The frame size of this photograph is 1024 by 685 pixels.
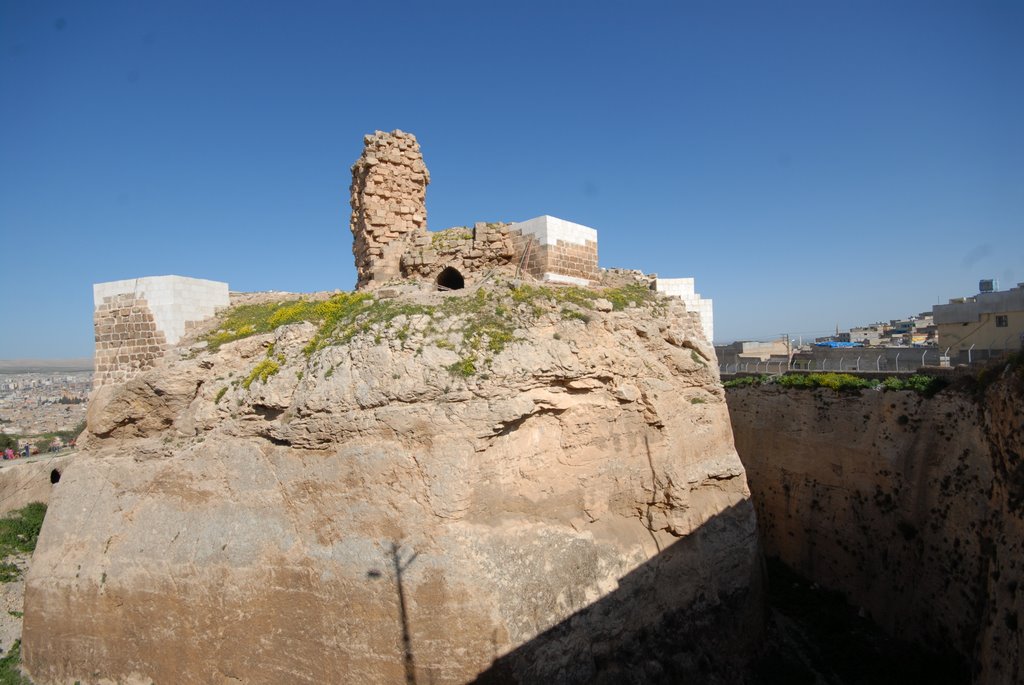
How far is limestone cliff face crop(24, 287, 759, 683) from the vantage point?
25.8ft

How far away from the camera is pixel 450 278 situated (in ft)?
40.8

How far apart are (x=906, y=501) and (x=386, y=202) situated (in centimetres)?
1465

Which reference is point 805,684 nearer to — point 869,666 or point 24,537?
point 869,666

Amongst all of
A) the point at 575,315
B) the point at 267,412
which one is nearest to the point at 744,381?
the point at 575,315

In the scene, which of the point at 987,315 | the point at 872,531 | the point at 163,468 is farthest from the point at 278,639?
the point at 987,315

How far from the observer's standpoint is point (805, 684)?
10.4 meters

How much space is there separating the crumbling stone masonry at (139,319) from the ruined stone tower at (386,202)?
3.64 m

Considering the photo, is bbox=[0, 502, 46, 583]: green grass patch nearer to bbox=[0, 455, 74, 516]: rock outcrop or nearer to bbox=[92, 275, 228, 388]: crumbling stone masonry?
bbox=[0, 455, 74, 516]: rock outcrop

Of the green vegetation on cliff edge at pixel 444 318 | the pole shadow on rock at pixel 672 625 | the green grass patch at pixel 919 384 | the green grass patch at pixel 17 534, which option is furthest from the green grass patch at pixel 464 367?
the green grass patch at pixel 919 384

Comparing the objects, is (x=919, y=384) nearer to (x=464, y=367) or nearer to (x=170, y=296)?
(x=464, y=367)

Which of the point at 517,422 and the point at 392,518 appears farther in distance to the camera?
the point at 517,422

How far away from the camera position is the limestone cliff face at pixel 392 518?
25.8ft

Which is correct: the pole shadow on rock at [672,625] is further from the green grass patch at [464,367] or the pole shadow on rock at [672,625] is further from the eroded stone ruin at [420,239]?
the eroded stone ruin at [420,239]

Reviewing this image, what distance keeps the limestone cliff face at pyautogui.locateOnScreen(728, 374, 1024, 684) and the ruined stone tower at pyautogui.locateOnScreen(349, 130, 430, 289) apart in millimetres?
12111
